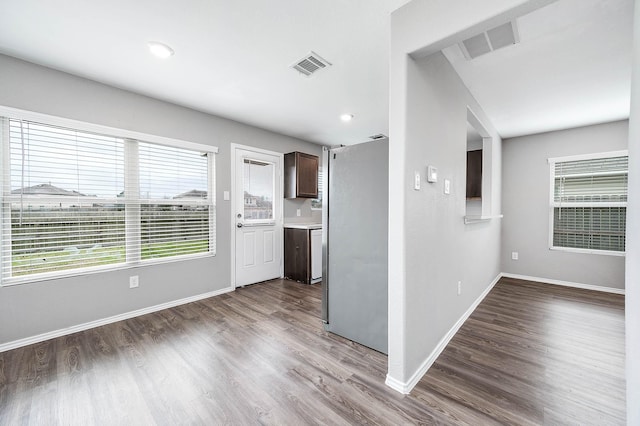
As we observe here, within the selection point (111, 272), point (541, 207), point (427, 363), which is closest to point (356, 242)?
point (427, 363)

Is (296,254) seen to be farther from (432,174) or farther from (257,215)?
(432,174)

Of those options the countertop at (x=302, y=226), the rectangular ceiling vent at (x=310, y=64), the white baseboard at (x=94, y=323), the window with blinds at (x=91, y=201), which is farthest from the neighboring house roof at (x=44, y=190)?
the countertop at (x=302, y=226)

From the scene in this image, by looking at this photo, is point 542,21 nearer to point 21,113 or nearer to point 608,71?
point 608,71

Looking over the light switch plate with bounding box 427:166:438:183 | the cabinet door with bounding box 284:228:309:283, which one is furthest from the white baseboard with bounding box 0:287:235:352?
the light switch plate with bounding box 427:166:438:183

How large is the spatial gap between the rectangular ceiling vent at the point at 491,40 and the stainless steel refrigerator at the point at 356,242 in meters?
0.94

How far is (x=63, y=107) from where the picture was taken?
2326mm

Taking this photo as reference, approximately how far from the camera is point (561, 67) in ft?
7.20

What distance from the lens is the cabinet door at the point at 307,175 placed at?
4207 mm

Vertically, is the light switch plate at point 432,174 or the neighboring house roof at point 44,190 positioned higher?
the light switch plate at point 432,174

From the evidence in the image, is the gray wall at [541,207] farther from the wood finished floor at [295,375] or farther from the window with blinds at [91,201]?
the window with blinds at [91,201]

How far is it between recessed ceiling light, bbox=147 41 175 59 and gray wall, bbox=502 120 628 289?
16.7 ft

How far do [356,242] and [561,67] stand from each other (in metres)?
2.37

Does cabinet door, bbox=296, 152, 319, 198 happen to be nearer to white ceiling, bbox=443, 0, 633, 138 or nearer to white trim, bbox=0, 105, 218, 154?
Result: white trim, bbox=0, 105, 218, 154

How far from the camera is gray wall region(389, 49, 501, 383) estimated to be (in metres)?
1.61
